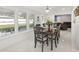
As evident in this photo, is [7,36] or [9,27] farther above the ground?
[9,27]

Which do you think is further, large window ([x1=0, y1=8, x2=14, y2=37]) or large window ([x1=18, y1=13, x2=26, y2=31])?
large window ([x1=18, y1=13, x2=26, y2=31])

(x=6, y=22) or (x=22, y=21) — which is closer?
(x=6, y=22)

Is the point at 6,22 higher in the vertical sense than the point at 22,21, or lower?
lower

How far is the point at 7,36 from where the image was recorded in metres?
7.32

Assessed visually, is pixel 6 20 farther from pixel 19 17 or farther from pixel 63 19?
pixel 63 19

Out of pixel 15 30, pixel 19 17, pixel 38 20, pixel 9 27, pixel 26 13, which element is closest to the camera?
pixel 9 27

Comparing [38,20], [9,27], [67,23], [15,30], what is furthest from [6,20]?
[67,23]

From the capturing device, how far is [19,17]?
Result: 30.0 ft

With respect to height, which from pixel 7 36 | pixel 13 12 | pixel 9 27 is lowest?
pixel 7 36

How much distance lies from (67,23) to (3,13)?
1073cm

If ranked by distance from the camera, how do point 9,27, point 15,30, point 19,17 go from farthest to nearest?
point 19,17
point 15,30
point 9,27

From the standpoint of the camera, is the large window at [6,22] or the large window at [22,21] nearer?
the large window at [6,22]

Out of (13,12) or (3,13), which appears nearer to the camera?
(3,13)

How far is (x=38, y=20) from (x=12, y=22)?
5.27 metres
